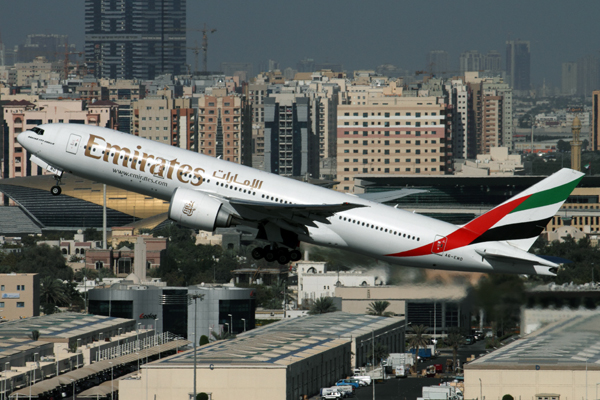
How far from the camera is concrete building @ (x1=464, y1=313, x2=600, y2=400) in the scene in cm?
8419

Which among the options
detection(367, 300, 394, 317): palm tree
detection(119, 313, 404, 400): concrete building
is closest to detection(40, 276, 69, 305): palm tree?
detection(119, 313, 404, 400): concrete building

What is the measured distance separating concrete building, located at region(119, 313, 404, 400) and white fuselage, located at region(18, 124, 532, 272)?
31857 mm

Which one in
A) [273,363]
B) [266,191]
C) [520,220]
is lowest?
[273,363]

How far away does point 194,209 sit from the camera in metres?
60.9

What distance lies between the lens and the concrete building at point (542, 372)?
84.2 m

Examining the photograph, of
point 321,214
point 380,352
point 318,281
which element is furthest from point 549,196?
point 318,281

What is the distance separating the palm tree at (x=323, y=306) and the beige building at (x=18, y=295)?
121 ft

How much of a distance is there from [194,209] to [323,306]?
80.8 m

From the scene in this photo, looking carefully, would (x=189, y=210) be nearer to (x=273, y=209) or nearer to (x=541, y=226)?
(x=273, y=209)

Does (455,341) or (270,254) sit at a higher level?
(270,254)

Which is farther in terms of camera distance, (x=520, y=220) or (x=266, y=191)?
(x=520, y=220)

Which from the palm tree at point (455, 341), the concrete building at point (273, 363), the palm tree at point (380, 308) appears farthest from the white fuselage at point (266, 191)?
the palm tree at point (380, 308)

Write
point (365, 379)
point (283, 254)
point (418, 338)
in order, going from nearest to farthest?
point (283, 254), point (365, 379), point (418, 338)

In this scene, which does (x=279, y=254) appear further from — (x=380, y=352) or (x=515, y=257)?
(x=380, y=352)
